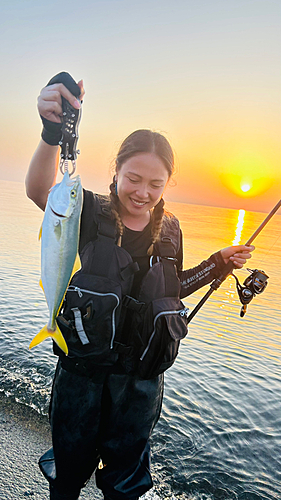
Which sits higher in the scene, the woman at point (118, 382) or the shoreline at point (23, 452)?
the woman at point (118, 382)

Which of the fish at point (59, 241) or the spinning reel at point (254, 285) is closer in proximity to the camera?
the fish at point (59, 241)

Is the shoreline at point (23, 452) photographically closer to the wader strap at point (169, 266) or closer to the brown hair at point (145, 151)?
the wader strap at point (169, 266)

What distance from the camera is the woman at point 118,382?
2506 millimetres

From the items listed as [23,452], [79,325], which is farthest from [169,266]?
[23,452]

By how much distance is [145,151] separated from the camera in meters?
2.71

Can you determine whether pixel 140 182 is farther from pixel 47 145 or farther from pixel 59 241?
pixel 59 241

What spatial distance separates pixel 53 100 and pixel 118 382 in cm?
192

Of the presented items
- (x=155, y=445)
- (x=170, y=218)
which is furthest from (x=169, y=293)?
(x=155, y=445)

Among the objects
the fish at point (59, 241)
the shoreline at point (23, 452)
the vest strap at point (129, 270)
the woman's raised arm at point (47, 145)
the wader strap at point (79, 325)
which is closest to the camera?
the fish at point (59, 241)

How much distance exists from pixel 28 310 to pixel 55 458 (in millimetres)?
5727

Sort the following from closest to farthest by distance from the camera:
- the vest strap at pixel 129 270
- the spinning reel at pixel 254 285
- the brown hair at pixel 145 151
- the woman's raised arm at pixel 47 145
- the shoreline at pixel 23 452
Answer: the woman's raised arm at pixel 47 145 < the vest strap at pixel 129 270 < the brown hair at pixel 145 151 < the shoreline at pixel 23 452 < the spinning reel at pixel 254 285

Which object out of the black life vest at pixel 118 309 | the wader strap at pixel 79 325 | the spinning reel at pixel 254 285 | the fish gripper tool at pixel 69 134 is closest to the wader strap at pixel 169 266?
the black life vest at pixel 118 309

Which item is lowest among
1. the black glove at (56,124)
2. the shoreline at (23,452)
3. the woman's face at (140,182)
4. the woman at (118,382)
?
the shoreline at (23,452)

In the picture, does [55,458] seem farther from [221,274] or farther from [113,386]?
[221,274]
